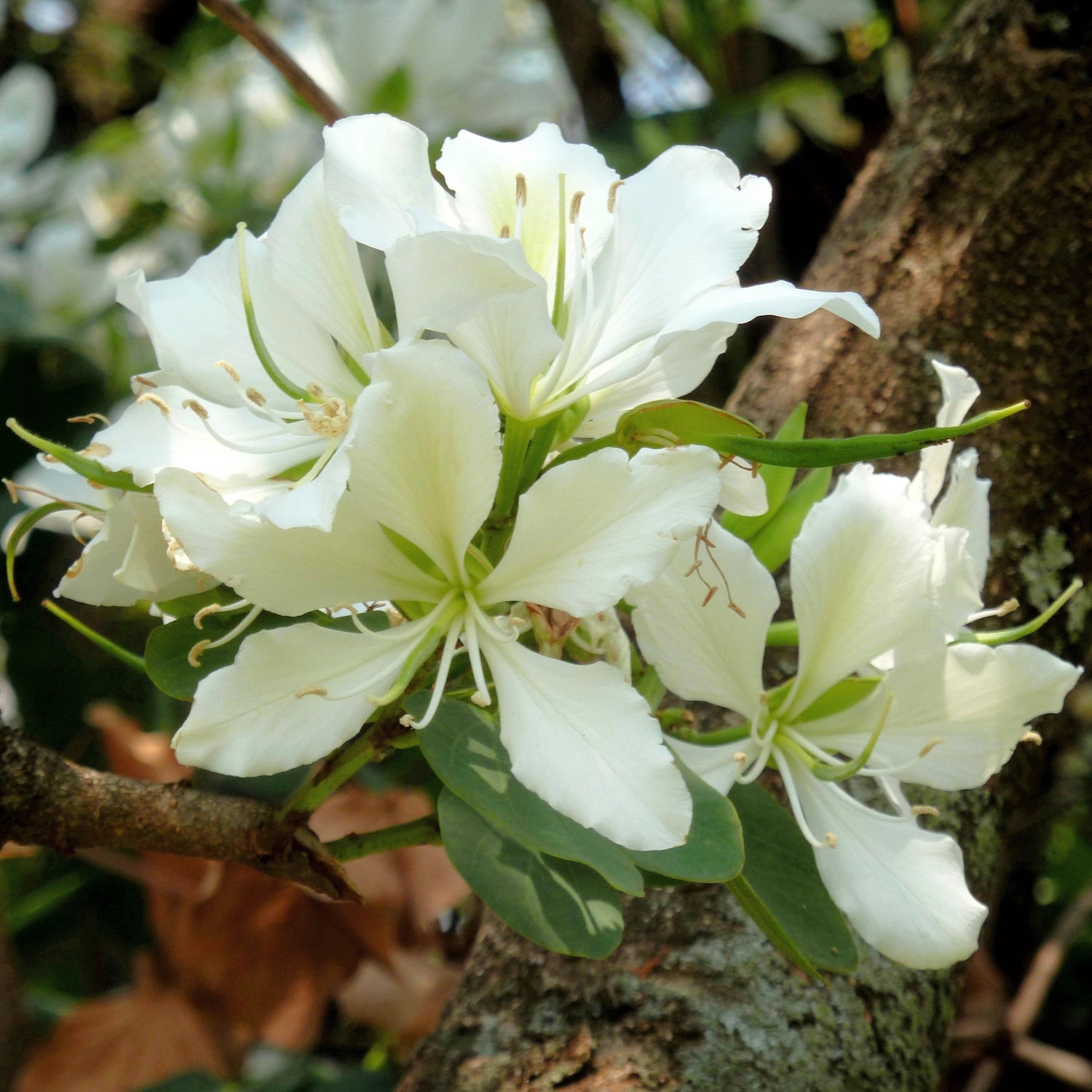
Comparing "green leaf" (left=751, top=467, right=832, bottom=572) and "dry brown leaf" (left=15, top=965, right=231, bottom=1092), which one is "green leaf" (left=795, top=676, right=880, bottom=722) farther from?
"dry brown leaf" (left=15, top=965, right=231, bottom=1092)

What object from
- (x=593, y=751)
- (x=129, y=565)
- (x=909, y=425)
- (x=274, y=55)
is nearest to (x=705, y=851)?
(x=593, y=751)

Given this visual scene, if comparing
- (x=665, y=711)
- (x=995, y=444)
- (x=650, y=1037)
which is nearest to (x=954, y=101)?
(x=995, y=444)

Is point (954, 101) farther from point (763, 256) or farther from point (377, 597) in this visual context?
point (377, 597)

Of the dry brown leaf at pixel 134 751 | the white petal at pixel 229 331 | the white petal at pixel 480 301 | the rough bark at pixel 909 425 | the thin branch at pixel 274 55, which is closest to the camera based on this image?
the white petal at pixel 480 301

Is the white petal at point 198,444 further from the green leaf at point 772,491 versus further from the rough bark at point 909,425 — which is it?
the rough bark at point 909,425

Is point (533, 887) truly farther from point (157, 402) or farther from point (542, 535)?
point (157, 402)

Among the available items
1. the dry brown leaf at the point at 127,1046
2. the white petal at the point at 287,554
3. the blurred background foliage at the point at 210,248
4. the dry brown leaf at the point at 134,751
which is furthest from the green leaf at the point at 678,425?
the dry brown leaf at the point at 127,1046
